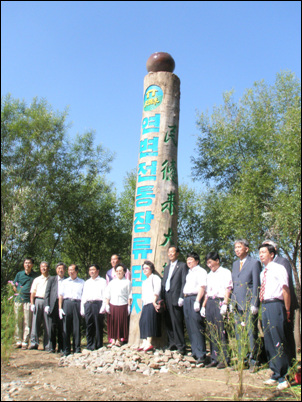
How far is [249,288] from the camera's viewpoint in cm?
551

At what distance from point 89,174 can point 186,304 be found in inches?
335

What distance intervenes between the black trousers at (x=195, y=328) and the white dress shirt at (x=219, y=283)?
36 centimetres

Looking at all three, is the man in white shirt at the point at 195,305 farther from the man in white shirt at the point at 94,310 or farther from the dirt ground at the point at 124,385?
the man in white shirt at the point at 94,310

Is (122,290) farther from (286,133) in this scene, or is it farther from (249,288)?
(286,133)

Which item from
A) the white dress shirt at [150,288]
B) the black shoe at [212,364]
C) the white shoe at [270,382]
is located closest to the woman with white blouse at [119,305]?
the white dress shirt at [150,288]

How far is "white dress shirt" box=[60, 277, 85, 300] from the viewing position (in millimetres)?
7082

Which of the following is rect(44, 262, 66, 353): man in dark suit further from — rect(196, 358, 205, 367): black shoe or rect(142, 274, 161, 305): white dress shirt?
rect(196, 358, 205, 367): black shoe

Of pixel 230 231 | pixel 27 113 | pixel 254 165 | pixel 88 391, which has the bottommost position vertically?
pixel 88 391

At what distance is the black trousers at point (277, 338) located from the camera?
4633 millimetres

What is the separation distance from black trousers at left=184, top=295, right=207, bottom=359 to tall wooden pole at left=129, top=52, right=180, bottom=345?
30.9 inches

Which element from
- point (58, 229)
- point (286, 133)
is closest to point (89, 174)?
point (58, 229)

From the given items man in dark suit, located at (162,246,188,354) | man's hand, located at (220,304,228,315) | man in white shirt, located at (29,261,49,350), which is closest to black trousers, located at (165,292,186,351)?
man in dark suit, located at (162,246,188,354)

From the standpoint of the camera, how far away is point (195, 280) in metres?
6.08

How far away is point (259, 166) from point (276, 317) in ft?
23.8
